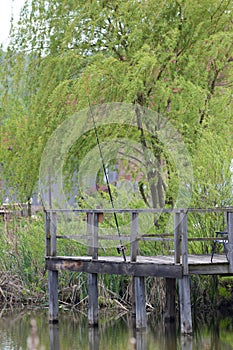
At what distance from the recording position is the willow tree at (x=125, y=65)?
17.5 m

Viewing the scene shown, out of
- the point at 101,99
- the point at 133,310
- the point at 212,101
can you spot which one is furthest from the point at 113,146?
the point at 133,310

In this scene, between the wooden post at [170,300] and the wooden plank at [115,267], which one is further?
the wooden post at [170,300]

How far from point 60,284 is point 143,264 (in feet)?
13.3

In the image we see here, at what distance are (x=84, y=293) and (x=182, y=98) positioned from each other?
4347mm

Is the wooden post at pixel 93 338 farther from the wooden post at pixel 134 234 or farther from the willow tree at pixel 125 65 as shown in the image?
the willow tree at pixel 125 65

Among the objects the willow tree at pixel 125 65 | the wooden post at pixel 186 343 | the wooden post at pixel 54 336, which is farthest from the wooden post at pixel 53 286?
the wooden post at pixel 186 343

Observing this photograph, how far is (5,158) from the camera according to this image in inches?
769

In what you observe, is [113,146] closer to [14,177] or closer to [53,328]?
[14,177]

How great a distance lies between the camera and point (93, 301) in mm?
14906

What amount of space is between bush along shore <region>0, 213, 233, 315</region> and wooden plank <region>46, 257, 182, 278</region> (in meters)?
1.23

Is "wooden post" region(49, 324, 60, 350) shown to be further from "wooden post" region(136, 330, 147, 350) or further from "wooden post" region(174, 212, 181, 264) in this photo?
"wooden post" region(174, 212, 181, 264)

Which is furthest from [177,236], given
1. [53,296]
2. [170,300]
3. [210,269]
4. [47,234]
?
[47,234]

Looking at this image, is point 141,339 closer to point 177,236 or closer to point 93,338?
point 93,338

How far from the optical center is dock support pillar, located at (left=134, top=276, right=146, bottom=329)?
1389 centimetres
